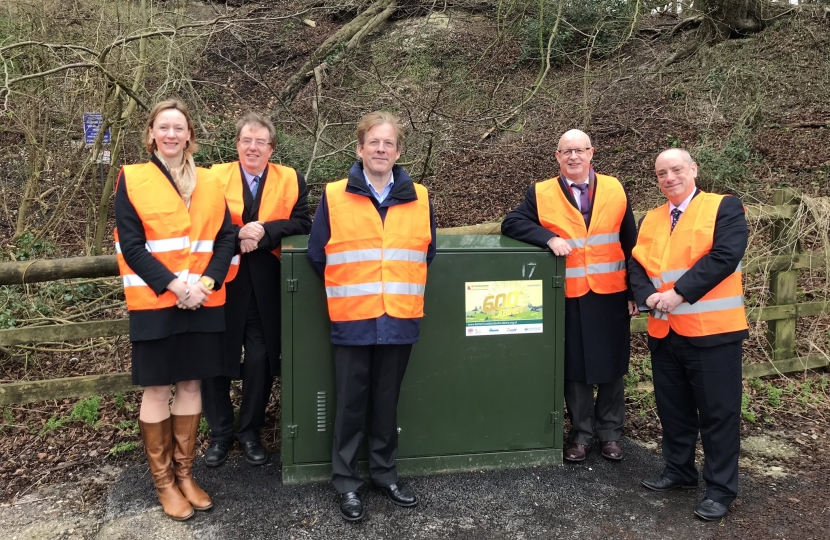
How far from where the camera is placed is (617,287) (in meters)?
3.61

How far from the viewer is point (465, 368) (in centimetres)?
349

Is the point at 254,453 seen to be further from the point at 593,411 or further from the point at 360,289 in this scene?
the point at 593,411

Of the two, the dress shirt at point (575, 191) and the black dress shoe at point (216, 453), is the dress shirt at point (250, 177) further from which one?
the dress shirt at point (575, 191)

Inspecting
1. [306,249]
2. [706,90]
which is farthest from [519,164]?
[306,249]

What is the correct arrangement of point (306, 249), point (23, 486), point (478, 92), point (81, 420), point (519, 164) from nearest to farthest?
point (306, 249) < point (23, 486) < point (81, 420) < point (519, 164) < point (478, 92)

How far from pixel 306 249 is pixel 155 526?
Result: 5.12ft

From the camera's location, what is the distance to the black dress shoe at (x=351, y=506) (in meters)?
3.04

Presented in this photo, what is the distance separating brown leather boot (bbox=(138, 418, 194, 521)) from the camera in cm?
299

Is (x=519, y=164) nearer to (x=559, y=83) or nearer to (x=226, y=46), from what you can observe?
(x=559, y=83)

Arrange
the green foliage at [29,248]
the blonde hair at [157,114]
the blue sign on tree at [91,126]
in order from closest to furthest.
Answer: the blonde hair at [157,114] < the blue sign on tree at [91,126] < the green foliage at [29,248]

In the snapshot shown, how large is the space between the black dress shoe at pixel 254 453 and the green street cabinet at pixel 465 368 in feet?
1.10

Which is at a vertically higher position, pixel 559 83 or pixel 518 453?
pixel 559 83

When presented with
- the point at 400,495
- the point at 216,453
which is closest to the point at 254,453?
the point at 216,453

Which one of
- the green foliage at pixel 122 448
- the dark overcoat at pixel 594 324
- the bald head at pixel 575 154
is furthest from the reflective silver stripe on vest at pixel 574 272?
the green foliage at pixel 122 448
